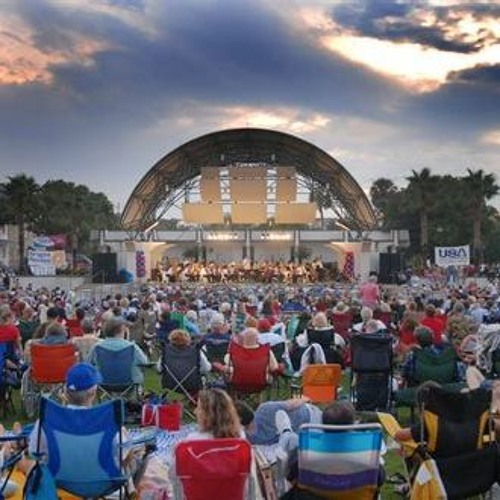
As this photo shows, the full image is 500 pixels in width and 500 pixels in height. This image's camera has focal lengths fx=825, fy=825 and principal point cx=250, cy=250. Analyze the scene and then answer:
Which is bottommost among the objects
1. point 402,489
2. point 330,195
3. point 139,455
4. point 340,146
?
point 402,489

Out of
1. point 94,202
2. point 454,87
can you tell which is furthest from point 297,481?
point 94,202

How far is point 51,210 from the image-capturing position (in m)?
63.3

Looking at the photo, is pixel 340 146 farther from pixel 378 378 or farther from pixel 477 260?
pixel 378 378

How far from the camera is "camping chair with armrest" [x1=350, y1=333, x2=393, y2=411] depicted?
874cm

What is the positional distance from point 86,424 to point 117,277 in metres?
38.6

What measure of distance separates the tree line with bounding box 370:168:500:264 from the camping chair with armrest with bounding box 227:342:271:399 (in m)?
45.7

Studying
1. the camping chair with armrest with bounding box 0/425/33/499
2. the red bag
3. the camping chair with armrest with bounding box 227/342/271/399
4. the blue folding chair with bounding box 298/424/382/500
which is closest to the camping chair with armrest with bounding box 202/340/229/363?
the camping chair with armrest with bounding box 227/342/271/399

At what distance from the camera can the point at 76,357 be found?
8.86 meters

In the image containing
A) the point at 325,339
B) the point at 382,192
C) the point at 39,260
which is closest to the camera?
the point at 325,339

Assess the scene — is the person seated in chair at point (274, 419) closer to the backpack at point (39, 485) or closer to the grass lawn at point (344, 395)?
the grass lawn at point (344, 395)

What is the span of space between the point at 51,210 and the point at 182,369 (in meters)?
56.7

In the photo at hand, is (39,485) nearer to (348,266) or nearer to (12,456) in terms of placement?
(12,456)

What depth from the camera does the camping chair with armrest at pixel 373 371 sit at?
8.74 m

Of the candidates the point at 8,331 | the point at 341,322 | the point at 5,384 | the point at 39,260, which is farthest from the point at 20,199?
the point at 5,384
